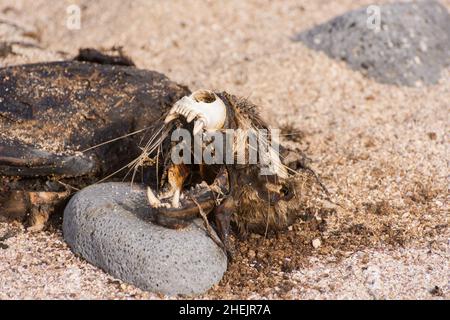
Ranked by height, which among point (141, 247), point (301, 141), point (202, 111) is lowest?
point (141, 247)

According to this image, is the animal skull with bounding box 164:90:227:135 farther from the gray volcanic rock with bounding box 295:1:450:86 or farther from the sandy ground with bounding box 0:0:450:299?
the gray volcanic rock with bounding box 295:1:450:86

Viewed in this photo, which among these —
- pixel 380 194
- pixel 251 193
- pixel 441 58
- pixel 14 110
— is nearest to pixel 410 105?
pixel 441 58

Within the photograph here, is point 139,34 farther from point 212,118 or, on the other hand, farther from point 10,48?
point 212,118

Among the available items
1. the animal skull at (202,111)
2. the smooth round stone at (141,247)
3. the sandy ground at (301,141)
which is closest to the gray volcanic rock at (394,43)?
the sandy ground at (301,141)

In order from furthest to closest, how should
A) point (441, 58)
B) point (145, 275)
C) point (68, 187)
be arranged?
point (441, 58)
point (68, 187)
point (145, 275)

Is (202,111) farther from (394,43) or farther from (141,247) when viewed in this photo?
(394,43)

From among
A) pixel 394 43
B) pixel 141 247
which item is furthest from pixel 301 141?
pixel 141 247
